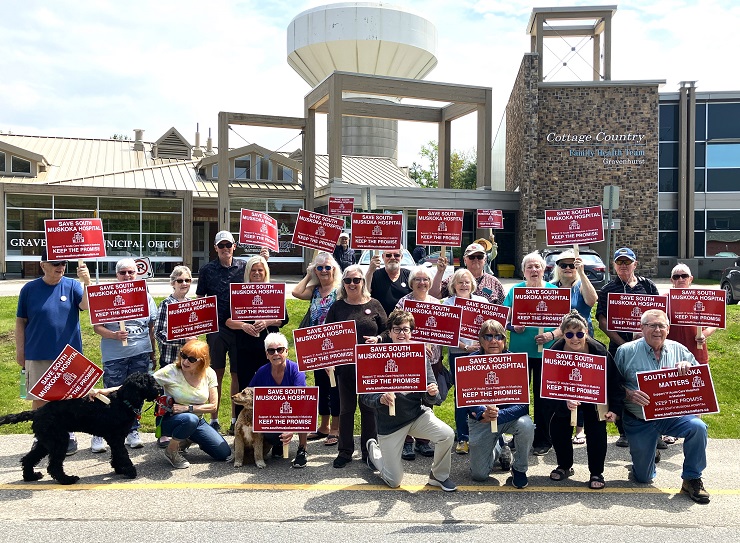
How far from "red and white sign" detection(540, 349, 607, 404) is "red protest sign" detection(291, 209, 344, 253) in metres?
3.71

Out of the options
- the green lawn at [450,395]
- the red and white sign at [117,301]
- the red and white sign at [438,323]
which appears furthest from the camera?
the green lawn at [450,395]

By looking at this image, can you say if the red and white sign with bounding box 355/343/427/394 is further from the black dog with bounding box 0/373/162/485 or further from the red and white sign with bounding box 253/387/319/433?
the black dog with bounding box 0/373/162/485

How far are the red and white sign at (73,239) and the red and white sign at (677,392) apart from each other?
5.78 meters

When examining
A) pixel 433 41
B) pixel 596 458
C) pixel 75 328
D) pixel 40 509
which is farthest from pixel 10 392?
pixel 433 41

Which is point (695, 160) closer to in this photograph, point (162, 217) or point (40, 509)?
point (162, 217)

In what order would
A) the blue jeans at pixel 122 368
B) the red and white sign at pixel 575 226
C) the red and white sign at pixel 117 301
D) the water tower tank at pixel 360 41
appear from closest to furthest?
the red and white sign at pixel 117 301 → the blue jeans at pixel 122 368 → the red and white sign at pixel 575 226 → the water tower tank at pixel 360 41

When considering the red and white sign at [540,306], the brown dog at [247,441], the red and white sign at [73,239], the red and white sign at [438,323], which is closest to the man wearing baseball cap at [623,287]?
the red and white sign at [540,306]

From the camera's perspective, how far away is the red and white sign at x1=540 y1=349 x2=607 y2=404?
5840 millimetres

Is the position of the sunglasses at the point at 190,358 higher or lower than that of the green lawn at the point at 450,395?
higher

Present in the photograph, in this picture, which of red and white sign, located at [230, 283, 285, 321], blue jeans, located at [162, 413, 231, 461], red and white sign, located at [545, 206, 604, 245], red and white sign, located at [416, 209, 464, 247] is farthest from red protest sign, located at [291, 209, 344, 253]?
blue jeans, located at [162, 413, 231, 461]

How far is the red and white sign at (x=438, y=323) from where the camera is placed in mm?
6559

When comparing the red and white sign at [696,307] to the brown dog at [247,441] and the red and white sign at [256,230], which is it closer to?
the brown dog at [247,441]

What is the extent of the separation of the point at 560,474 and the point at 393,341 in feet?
6.10

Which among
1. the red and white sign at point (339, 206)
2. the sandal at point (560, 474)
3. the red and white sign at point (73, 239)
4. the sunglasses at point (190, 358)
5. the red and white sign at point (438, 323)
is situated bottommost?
the sandal at point (560, 474)
